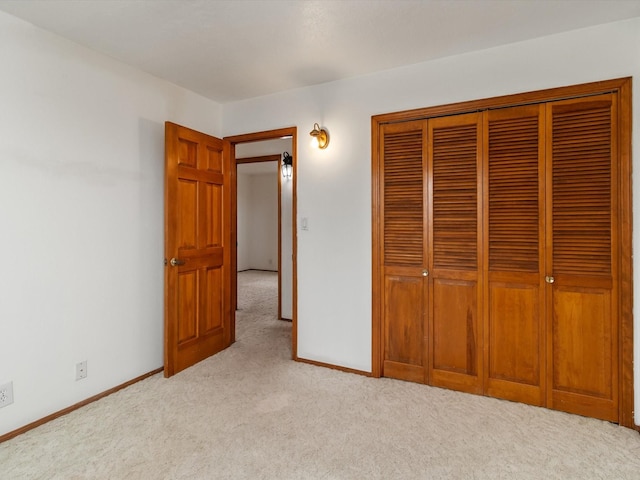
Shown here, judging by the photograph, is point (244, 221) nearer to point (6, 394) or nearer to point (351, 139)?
point (351, 139)

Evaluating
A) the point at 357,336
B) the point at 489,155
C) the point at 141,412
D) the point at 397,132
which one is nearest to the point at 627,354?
the point at 489,155

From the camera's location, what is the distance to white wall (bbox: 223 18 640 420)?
2.47 m

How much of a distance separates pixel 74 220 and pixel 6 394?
109 centimetres

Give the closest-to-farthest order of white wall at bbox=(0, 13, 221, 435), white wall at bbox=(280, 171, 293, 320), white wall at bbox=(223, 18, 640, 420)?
1. white wall at bbox=(0, 13, 221, 435)
2. white wall at bbox=(223, 18, 640, 420)
3. white wall at bbox=(280, 171, 293, 320)

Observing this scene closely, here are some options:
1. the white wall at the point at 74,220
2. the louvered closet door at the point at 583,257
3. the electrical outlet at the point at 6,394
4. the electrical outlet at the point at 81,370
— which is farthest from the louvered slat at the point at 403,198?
the electrical outlet at the point at 6,394

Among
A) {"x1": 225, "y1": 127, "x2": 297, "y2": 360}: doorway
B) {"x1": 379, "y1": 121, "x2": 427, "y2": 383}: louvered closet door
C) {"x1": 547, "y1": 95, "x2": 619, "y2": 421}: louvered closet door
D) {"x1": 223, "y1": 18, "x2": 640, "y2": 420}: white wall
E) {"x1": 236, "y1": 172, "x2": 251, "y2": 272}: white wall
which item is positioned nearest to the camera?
{"x1": 547, "y1": 95, "x2": 619, "y2": 421}: louvered closet door

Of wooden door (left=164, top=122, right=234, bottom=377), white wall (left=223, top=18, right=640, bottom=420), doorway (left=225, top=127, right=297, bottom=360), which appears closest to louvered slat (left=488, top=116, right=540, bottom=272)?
white wall (left=223, top=18, right=640, bottom=420)

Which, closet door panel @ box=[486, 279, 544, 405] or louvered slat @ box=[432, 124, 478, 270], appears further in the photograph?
louvered slat @ box=[432, 124, 478, 270]

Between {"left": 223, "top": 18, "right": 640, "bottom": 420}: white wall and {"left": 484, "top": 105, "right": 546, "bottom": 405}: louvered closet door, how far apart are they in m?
Result: 0.30

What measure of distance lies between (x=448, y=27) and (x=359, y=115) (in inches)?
36.5

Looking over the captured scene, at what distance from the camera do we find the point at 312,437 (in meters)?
2.15

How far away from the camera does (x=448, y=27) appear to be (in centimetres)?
230

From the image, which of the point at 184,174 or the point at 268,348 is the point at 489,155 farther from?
the point at 268,348

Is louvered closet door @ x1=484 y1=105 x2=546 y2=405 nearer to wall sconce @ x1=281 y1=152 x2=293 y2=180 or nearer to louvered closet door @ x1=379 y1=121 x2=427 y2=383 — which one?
louvered closet door @ x1=379 y1=121 x2=427 y2=383
